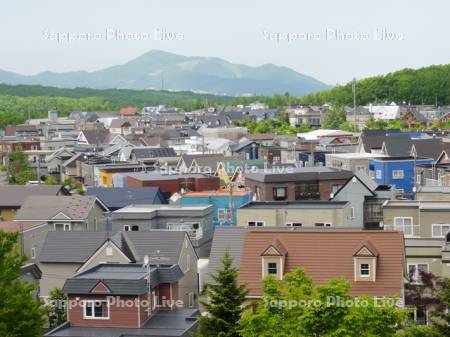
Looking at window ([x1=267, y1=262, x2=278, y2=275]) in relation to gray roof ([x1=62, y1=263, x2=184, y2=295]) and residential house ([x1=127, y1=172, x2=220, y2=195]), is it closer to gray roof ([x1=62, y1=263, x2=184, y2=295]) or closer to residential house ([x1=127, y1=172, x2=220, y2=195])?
gray roof ([x1=62, y1=263, x2=184, y2=295])

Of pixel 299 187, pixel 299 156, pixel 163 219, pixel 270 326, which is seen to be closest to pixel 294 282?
pixel 270 326

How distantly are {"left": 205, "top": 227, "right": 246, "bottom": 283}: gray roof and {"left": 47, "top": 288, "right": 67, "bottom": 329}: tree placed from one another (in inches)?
148

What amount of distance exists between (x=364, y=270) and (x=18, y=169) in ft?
126

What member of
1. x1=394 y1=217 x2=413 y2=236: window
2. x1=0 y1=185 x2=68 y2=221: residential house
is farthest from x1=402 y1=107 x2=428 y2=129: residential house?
x1=394 y1=217 x2=413 y2=236: window

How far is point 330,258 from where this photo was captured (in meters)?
16.8

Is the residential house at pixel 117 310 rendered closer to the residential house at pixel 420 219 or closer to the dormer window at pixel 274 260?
the dormer window at pixel 274 260

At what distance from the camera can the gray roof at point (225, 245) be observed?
19.6m

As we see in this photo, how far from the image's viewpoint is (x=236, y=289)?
14758 millimetres

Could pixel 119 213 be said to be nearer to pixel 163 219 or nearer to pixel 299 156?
pixel 163 219

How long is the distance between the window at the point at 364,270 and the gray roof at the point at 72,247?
7.87 meters

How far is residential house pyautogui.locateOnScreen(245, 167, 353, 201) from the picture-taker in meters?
29.9

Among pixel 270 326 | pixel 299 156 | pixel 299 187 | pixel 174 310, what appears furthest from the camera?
pixel 299 156

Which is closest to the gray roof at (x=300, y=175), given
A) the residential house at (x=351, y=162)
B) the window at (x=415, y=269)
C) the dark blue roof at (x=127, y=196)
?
the dark blue roof at (x=127, y=196)

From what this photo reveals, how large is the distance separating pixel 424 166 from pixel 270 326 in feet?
85.8
